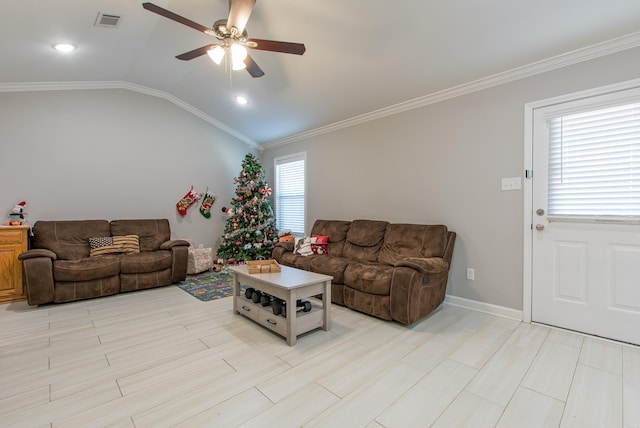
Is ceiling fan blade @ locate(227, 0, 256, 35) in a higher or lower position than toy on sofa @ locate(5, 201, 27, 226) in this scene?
higher

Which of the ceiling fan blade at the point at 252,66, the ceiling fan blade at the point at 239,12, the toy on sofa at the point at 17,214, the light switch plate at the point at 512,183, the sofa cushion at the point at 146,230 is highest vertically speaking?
the ceiling fan blade at the point at 239,12

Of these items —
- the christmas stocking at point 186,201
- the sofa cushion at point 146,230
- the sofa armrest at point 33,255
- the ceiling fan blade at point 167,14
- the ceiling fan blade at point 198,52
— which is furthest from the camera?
the christmas stocking at point 186,201

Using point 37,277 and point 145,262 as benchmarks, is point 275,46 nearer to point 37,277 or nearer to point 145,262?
point 145,262

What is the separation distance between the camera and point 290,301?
8.02 ft

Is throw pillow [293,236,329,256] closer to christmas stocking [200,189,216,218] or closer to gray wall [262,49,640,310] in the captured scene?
gray wall [262,49,640,310]

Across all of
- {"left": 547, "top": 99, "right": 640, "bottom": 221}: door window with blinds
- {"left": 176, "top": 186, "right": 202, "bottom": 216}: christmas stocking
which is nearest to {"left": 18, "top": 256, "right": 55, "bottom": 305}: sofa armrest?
{"left": 176, "top": 186, "right": 202, "bottom": 216}: christmas stocking

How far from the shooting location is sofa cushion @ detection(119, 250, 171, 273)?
12.7 feet

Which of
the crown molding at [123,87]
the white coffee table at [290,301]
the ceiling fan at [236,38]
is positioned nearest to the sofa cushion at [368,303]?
the white coffee table at [290,301]

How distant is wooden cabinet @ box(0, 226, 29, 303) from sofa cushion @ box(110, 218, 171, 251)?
3.24 feet

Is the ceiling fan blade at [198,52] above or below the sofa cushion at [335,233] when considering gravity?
above

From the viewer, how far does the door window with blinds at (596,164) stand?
2.44 meters

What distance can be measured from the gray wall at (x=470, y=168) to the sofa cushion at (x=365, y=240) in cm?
27

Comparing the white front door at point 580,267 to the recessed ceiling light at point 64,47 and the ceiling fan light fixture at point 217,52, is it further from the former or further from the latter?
the recessed ceiling light at point 64,47

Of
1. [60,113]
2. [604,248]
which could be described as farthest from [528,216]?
[60,113]
